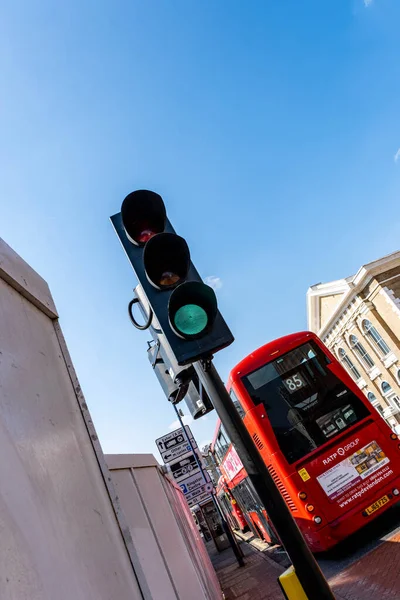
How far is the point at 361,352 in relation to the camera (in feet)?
96.0

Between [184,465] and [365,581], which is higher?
[184,465]

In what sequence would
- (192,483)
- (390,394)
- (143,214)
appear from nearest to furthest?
(143,214) < (192,483) < (390,394)

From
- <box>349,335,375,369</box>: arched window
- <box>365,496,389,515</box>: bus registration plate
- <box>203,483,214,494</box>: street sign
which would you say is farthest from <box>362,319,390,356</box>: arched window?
<box>365,496,389,515</box>: bus registration plate


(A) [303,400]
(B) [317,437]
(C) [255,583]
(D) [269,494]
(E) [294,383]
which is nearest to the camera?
(D) [269,494]

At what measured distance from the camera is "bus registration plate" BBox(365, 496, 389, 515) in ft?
22.4

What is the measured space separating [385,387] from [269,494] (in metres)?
28.8

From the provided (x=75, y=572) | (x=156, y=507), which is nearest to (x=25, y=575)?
(x=75, y=572)

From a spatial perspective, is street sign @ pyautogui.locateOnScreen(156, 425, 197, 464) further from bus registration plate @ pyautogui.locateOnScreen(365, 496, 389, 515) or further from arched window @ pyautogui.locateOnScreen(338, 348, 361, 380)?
arched window @ pyautogui.locateOnScreen(338, 348, 361, 380)

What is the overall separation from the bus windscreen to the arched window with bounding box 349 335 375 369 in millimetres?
22791

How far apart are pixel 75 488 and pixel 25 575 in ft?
1.86

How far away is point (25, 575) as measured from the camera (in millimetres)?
1002

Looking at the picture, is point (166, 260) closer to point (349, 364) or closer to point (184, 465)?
point (184, 465)

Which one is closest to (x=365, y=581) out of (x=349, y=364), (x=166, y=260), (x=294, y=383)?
(x=294, y=383)

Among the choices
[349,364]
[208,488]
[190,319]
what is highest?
[349,364]
